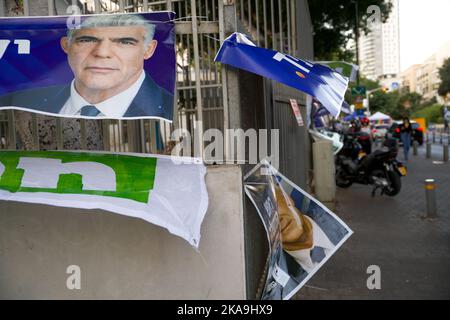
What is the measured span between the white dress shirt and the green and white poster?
457mm

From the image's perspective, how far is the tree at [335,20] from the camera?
1847 centimetres

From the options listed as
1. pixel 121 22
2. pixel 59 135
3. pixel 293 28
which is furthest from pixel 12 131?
pixel 293 28

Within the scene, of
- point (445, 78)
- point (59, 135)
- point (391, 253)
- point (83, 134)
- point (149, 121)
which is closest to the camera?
point (59, 135)

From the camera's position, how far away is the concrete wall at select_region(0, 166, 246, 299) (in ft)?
11.6

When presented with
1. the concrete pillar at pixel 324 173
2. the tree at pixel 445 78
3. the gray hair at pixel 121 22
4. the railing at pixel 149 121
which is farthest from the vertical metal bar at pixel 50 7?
the tree at pixel 445 78

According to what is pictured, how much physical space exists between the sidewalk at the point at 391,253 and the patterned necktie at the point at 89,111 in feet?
9.29

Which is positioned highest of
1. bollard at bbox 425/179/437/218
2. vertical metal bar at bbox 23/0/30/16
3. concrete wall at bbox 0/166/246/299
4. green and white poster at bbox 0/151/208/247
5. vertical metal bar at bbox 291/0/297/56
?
vertical metal bar at bbox 291/0/297/56

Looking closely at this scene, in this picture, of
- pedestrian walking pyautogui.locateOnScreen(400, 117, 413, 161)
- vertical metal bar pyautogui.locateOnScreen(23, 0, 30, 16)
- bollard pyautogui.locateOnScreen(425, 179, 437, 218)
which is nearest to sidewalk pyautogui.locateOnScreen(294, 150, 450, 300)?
bollard pyautogui.locateOnScreen(425, 179, 437, 218)

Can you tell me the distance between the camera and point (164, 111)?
320 centimetres

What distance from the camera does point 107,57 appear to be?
129 inches

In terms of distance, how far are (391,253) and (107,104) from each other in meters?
4.38

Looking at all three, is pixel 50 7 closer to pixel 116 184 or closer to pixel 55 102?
pixel 55 102

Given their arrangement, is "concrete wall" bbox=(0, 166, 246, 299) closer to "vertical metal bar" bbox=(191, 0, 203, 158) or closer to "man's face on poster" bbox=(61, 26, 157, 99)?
"vertical metal bar" bbox=(191, 0, 203, 158)
